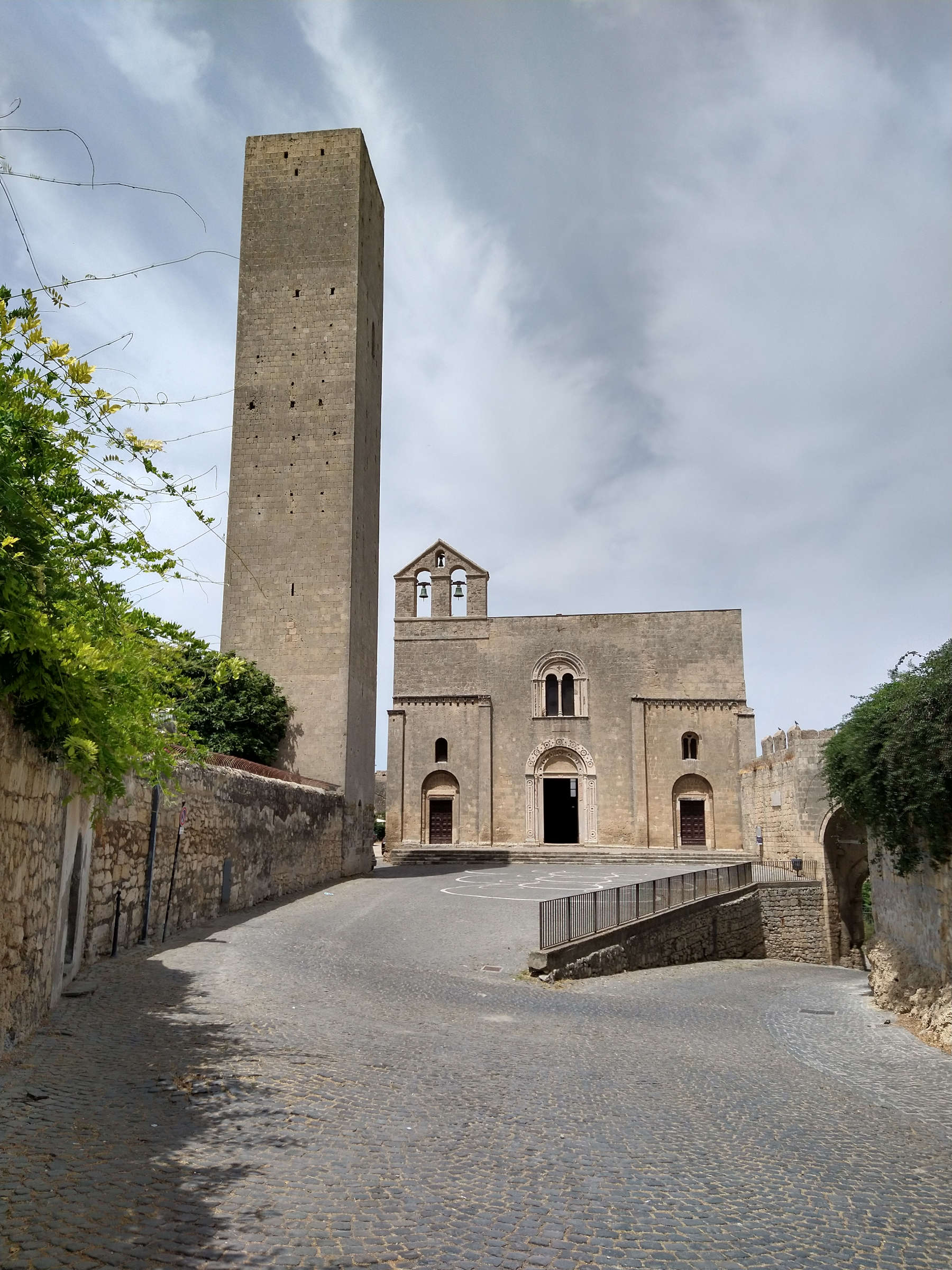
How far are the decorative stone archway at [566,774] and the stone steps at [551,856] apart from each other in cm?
194

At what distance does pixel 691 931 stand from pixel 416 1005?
10758mm

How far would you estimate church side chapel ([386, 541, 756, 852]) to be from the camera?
34.5 metres

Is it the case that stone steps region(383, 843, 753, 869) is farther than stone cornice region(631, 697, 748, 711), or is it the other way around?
stone cornice region(631, 697, 748, 711)

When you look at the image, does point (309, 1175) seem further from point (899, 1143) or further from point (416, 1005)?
point (416, 1005)

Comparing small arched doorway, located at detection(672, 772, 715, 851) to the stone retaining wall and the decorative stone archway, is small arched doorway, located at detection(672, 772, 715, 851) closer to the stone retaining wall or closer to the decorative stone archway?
the decorative stone archway

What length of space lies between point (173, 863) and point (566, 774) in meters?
25.0

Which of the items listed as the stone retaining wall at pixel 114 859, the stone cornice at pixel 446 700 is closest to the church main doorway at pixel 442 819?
the stone cornice at pixel 446 700

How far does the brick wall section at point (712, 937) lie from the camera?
13328mm

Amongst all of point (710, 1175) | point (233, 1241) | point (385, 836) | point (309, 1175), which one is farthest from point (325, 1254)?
point (385, 836)

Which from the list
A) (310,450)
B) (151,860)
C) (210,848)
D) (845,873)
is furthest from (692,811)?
(151,860)

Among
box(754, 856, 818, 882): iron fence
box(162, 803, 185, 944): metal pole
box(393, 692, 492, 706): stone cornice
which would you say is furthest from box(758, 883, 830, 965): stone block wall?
box(162, 803, 185, 944): metal pole

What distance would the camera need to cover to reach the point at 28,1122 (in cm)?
462

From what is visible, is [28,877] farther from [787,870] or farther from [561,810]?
[561,810]

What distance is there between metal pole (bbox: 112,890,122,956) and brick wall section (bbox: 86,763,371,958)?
51 mm
